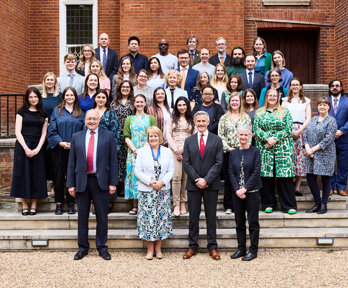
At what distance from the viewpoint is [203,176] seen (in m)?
5.60

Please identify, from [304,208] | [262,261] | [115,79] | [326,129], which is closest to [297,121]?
[326,129]

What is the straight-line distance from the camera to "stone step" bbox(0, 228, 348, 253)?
19.2 ft

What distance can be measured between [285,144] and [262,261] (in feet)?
6.12

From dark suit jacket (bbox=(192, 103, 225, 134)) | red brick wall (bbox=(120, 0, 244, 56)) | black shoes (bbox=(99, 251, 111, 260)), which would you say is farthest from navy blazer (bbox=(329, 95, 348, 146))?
black shoes (bbox=(99, 251, 111, 260))

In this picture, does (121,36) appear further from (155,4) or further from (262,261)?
(262,261)

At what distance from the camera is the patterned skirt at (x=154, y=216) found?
5.52 metres

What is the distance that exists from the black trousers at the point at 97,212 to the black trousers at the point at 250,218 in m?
1.83

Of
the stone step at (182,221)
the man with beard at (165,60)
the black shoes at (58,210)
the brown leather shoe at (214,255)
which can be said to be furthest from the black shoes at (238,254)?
the man with beard at (165,60)

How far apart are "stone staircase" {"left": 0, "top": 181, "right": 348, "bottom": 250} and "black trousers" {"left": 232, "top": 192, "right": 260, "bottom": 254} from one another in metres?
0.30

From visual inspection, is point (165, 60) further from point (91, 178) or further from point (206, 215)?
point (206, 215)

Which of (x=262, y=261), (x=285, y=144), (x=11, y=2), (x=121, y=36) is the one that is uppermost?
(x=11, y=2)

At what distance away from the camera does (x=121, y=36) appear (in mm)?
10633

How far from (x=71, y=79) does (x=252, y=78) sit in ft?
10.6

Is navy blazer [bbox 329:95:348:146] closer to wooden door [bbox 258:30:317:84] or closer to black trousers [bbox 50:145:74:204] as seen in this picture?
wooden door [bbox 258:30:317:84]
